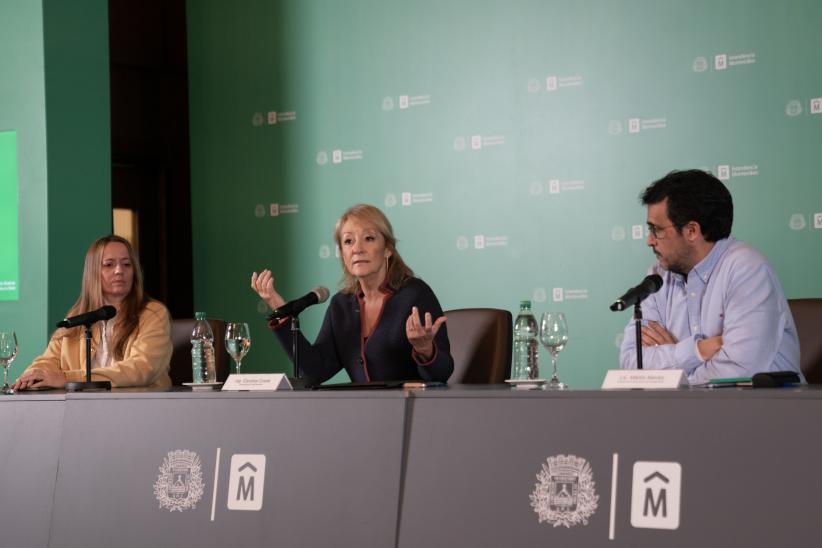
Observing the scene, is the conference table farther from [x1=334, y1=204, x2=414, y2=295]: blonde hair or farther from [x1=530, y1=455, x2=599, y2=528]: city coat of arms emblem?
[x1=334, y1=204, x2=414, y2=295]: blonde hair

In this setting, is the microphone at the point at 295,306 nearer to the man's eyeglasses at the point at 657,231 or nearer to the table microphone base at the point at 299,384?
the table microphone base at the point at 299,384

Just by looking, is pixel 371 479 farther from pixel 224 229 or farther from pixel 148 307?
pixel 224 229

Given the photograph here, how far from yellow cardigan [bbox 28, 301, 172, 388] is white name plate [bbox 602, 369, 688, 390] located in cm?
179

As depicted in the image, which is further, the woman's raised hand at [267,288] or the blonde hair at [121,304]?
the blonde hair at [121,304]

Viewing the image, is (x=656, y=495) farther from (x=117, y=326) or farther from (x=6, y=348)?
(x=117, y=326)

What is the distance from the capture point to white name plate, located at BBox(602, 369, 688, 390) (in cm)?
195

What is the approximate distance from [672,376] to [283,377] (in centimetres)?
89

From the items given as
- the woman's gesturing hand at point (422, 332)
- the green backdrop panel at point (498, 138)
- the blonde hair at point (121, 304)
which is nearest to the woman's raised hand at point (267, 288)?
the woman's gesturing hand at point (422, 332)

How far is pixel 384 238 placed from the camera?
3.42 m

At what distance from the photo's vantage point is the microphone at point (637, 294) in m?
2.37

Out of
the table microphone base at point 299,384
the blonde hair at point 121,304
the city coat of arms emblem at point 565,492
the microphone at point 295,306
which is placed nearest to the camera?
the city coat of arms emblem at point 565,492

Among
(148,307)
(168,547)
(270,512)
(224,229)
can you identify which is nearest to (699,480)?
(270,512)

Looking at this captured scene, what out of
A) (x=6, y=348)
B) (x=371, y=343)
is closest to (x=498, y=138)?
(x=371, y=343)

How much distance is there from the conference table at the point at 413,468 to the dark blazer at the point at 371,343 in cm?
88
